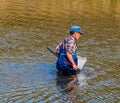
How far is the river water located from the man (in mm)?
336

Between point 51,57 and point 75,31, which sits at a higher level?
point 75,31

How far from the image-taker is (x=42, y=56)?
16828 millimetres

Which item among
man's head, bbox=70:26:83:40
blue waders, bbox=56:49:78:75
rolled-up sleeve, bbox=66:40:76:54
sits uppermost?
man's head, bbox=70:26:83:40

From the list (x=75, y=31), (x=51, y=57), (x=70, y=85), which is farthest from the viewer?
(x=51, y=57)

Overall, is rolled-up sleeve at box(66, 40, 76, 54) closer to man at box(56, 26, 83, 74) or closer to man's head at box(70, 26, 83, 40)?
man at box(56, 26, 83, 74)

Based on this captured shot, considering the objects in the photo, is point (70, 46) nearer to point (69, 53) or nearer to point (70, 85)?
point (69, 53)

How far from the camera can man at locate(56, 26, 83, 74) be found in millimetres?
13383

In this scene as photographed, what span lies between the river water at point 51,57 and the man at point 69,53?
0.34 meters

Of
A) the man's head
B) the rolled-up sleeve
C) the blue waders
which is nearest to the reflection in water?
the blue waders

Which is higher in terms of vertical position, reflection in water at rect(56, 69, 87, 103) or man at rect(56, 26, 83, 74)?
man at rect(56, 26, 83, 74)

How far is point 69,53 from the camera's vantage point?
44.0 ft

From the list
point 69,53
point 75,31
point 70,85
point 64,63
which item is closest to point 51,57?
point 64,63

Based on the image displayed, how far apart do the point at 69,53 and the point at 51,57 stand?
11.2 ft

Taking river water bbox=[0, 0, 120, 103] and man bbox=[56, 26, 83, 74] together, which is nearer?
river water bbox=[0, 0, 120, 103]
